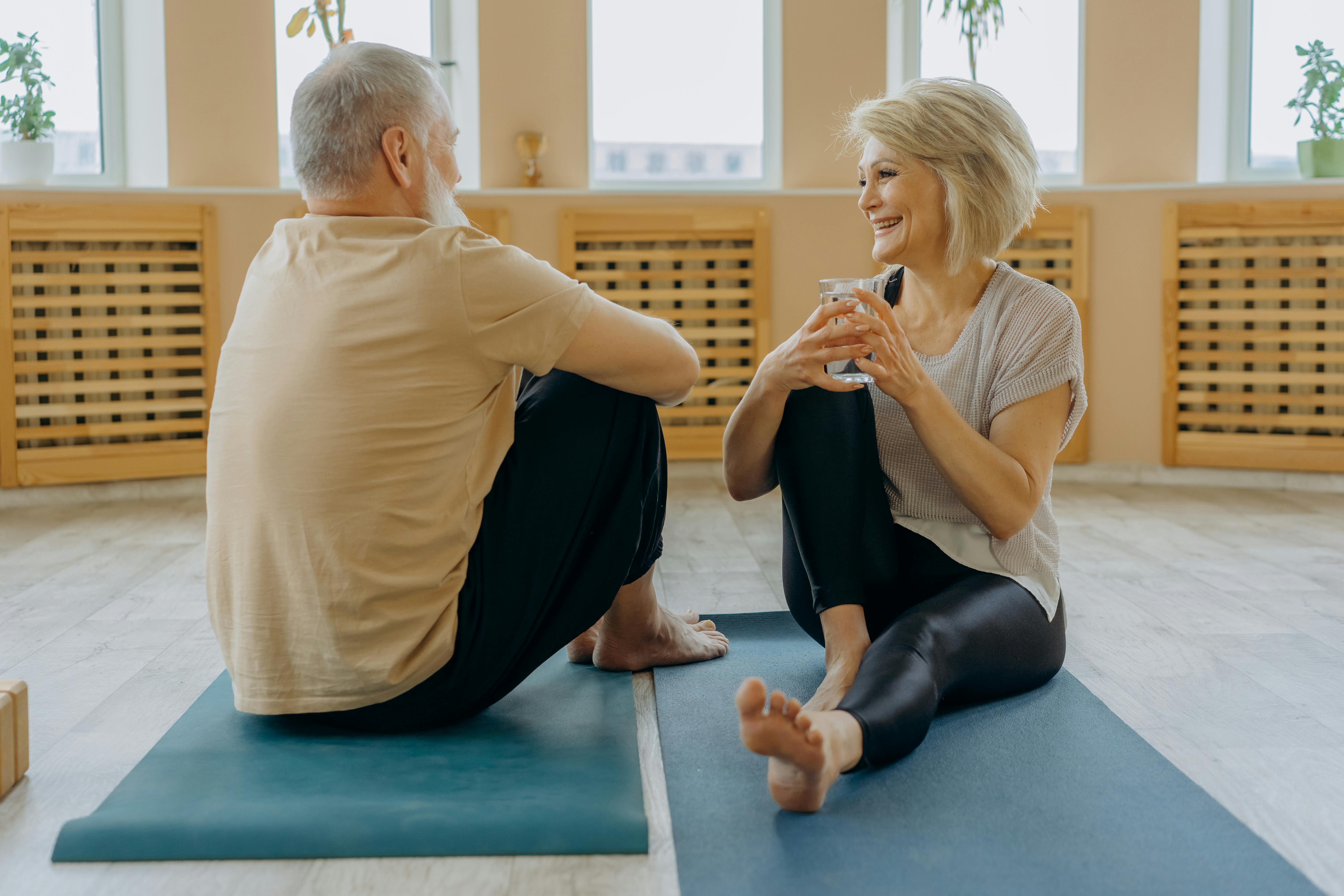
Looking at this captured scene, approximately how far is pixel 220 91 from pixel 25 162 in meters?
0.71

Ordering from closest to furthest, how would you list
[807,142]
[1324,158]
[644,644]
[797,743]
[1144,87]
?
[797,743]
[644,644]
[1324,158]
[1144,87]
[807,142]

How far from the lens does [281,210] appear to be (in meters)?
4.12

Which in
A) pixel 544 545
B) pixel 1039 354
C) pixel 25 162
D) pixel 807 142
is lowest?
pixel 544 545

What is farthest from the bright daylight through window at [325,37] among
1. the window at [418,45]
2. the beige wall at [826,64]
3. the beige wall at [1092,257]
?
the beige wall at [826,64]

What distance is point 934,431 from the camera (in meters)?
1.65

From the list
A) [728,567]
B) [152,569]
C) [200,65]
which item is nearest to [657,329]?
[728,567]

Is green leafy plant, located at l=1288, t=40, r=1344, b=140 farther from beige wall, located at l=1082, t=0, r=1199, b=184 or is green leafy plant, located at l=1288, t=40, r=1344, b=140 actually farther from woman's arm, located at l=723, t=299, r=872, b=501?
woman's arm, located at l=723, t=299, r=872, b=501

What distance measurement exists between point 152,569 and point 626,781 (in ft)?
6.18

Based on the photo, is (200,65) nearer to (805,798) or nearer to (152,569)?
(152,569)

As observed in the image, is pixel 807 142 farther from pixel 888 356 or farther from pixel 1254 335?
pixel 888 356

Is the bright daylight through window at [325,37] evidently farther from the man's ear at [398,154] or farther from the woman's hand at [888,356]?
the woman's hand at [888,356]

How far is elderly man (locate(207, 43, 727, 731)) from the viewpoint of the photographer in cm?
144

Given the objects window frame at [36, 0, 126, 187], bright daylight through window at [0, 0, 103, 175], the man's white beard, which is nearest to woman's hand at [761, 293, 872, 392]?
the man's white beard

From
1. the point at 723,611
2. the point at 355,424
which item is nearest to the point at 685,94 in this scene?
the point at 723,611
